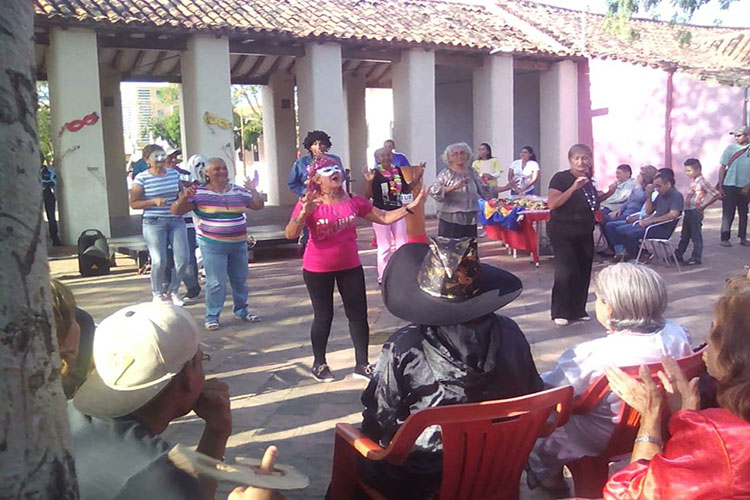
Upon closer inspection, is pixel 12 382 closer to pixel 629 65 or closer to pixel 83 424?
pixel 83 424

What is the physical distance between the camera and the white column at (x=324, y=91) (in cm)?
1480

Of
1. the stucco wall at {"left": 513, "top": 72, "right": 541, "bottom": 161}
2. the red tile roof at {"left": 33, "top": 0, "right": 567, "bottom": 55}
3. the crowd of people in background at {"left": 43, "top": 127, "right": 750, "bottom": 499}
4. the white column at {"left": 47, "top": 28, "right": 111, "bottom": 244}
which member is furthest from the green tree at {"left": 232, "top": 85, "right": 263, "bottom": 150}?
the crowd of people in background at {"left": 43, "top": 127, "right": 750, "bottom": 499}

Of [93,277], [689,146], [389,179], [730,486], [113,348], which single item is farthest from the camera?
[689,146]

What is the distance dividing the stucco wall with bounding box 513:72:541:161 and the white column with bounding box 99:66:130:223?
11112mm

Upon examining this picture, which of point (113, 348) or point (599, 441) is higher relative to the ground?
point (113, 348)

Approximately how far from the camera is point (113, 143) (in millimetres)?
17312

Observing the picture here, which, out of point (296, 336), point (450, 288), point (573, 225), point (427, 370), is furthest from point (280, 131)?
point (427, 370)

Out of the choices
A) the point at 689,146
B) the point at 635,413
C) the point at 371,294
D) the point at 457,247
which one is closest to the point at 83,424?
the point at 457,247

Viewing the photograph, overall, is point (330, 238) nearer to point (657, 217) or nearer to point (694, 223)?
point (657, 217)

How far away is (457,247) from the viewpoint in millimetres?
2818

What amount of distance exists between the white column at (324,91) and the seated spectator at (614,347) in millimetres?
12102

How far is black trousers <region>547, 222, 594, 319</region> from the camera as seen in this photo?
6.30 m

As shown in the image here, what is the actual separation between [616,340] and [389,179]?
5.43 meters

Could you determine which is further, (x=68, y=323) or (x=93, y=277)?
(x=93, y=277)
